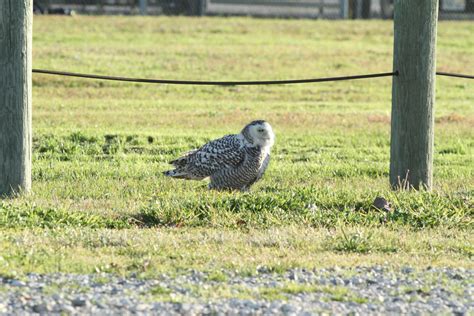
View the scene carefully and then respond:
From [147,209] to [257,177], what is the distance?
1784mm

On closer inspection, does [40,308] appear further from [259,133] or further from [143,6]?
[143,6]

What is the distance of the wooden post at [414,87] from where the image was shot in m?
9.61

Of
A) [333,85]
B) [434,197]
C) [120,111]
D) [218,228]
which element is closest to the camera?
[218,228]

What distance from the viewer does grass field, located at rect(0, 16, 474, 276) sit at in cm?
760

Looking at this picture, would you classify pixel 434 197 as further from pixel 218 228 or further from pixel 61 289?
pixel 61 289

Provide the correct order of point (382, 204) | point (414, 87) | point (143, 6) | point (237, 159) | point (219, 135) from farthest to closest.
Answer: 1. point (143, 6)
2. point (219, 135)
3. point (237, 159)
4. point (414, 87)
5. point (382, 204)

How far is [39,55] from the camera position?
71.6ft

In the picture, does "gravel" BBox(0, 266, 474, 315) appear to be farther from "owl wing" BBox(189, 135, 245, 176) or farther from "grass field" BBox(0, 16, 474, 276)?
"owl wing" BBox(189, 135, 245, 176)

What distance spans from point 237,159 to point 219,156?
182mm

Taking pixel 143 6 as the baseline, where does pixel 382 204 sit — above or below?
below

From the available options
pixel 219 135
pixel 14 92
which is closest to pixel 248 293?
pixel 14 92

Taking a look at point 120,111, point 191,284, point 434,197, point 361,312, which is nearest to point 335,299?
point 361,312

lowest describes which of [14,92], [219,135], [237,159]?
[219,135]

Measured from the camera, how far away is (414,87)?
9641mm
